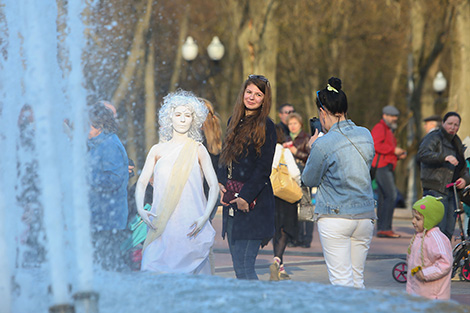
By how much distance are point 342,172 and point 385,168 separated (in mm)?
8985

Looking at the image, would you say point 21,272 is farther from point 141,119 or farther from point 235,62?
point 141,119

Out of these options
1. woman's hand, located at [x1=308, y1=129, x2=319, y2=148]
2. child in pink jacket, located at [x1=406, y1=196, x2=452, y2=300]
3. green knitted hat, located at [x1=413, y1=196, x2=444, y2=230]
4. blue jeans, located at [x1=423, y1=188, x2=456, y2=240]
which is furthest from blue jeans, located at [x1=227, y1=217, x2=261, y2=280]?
blue jeans, located at [x1=423, y1=188, x2=456, y2=240]

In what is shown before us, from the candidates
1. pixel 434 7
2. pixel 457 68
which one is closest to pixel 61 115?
pixel 457 68

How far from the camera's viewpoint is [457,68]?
62.6 feet

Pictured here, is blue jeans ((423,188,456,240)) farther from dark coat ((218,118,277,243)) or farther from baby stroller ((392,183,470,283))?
dark coat ((218,118,277,243))

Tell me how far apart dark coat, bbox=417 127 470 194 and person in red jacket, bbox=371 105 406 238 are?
3.89 m

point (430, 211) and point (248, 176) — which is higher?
point (248, 176)

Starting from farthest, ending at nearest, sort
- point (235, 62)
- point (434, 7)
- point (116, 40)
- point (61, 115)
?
point (235, 62), point (116, 40), point (434, 7), point (61, 115)

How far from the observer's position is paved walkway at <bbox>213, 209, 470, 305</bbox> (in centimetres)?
918

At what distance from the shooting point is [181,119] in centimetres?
707

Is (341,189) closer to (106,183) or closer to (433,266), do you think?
(433,266)

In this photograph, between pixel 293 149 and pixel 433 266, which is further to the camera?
pixel 293 149

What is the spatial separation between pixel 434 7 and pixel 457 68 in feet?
22.3

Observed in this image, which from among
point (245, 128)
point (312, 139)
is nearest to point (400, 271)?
point (245, 128)
